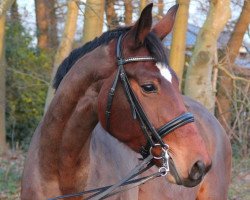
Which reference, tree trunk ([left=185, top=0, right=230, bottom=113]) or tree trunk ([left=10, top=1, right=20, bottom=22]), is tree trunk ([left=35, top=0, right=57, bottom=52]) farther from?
tree trunk ([left=185, top=0, right=230, bottom=113])

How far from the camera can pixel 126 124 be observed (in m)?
3.35

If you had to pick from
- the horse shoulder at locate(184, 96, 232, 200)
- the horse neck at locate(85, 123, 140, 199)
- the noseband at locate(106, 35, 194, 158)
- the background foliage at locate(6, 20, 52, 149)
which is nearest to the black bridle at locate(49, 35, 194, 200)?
the noseband at locate(106, 35, 194, 158)

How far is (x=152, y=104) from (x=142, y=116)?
0.09 meters

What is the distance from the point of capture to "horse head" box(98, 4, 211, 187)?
3.15 metres

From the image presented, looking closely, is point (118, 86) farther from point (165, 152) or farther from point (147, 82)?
point (165, 152)

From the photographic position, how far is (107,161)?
3.92m

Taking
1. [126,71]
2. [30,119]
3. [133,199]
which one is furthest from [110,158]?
[30,119]

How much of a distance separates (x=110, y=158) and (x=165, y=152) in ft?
2.75

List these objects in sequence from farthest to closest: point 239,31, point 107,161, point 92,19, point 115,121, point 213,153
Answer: point 239,31 < point 92,19 < point 213,153 < point 107,161 < point 115,121

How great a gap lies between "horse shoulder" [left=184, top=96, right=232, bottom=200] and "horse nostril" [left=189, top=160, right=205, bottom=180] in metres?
2.11

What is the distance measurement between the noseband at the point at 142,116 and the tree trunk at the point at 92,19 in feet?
21.6

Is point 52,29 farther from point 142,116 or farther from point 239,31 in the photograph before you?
point 142,116

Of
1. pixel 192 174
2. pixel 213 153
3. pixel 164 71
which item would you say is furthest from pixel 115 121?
pixel 213 153

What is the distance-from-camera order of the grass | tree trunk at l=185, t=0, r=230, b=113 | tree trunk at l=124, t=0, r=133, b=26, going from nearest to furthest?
the grass < tree trunk at l=185, t=0, r=230, b=113 < tree trunk at l=124, t=0, r=133, b=26
